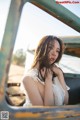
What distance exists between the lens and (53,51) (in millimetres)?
1920

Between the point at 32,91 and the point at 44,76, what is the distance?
13 cm

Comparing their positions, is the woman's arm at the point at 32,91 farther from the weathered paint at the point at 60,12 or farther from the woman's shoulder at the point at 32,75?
the weathered paint at the point at 60,12

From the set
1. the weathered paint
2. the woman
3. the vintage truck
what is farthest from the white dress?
the weathered paint

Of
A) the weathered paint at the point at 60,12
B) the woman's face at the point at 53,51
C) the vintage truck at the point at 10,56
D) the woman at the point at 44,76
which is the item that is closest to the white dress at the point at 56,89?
the woman at the point at 44,76

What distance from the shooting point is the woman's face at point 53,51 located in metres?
1.91

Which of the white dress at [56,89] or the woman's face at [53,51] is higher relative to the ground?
the woman's face at [53,51]

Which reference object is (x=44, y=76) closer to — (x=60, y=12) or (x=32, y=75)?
(x=32, y=75)

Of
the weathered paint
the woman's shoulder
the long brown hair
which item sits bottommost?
the woman's shoulder

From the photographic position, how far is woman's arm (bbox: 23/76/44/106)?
1.85m

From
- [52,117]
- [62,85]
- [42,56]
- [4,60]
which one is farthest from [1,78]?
[62,85]

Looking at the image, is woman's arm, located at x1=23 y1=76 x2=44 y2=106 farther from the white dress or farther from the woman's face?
the woman's face

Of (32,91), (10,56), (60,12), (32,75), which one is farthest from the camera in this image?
(32,75)

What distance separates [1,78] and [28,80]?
0.73m

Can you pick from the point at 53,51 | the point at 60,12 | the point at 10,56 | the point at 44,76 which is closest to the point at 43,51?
the point at 53,51
